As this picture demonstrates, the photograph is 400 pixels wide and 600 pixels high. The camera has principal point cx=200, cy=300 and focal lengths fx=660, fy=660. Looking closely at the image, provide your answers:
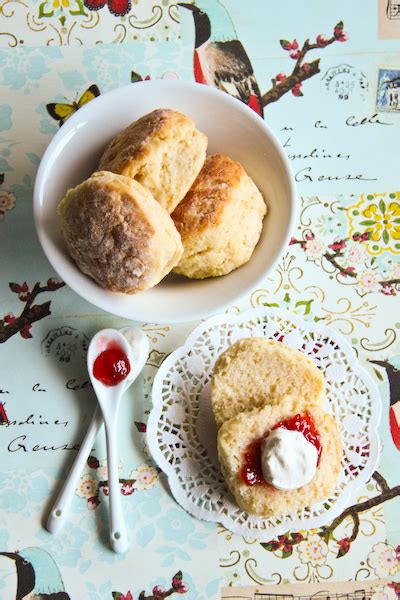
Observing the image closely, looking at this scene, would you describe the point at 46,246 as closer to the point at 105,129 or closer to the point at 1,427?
the point at 105,129

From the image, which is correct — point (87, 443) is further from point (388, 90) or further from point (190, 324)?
point (388, 90)

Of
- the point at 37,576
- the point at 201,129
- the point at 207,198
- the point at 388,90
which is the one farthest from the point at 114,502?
the point at 388,90

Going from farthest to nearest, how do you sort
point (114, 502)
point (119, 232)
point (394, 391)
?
1. point (394, 391)
2. point (114, 502)
3. point (119, 232)

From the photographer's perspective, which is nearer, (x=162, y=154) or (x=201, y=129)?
(x=162, y=154)

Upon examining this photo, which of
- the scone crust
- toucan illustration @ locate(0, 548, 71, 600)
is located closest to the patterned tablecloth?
toucan illustration @ locate(0, 548, 71, 600)

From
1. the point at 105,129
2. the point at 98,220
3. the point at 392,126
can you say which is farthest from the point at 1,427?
the point at 392,126

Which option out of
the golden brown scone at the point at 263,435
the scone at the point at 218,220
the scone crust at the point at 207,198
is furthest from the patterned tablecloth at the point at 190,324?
the scone crust at the point at 207,198

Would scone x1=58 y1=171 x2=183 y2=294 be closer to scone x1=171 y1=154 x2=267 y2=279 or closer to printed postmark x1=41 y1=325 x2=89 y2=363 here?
scone x1=171 y1=154 x2=267 y2=279
